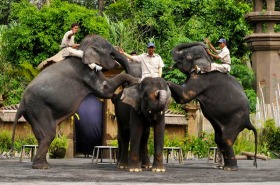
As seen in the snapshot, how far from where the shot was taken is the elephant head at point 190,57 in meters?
17.8

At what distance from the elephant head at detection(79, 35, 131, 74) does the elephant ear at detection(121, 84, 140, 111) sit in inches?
44.6

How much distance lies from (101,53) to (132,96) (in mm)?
1651

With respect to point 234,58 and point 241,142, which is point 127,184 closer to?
point 241,142

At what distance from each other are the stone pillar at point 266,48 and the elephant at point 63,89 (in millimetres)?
14400

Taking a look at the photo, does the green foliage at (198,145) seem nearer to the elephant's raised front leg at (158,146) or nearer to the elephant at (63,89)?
the elephant at (63,89)

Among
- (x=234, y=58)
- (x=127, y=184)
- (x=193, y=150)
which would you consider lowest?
(x=127, y=184)

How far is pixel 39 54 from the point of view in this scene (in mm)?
34000

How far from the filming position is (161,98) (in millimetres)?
15602

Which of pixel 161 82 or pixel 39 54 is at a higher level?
pixel 39 54

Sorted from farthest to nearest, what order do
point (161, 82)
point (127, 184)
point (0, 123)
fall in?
point (0, 123), point (161, 82), point (127, 184)

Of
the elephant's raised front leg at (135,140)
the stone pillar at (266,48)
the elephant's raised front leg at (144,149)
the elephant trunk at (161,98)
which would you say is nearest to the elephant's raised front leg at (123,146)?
the elephant's raised front leg at (144,149)

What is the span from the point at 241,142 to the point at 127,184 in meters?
13.6

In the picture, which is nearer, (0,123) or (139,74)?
(139,74)

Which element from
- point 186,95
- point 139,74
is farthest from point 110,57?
point 186,95
